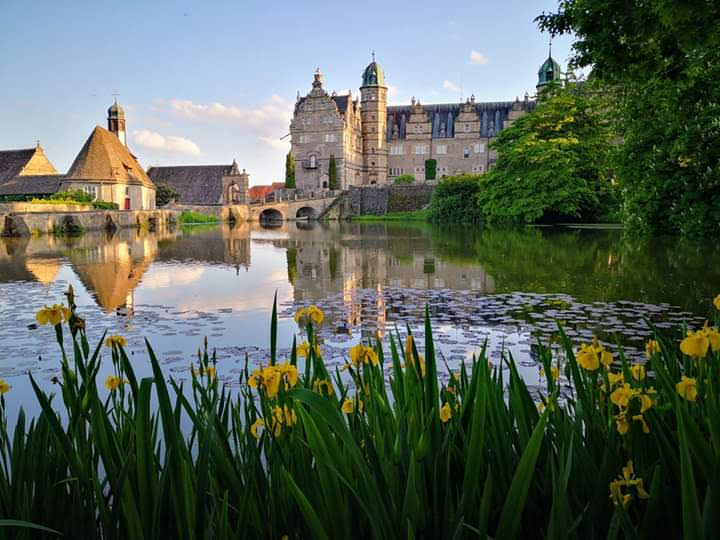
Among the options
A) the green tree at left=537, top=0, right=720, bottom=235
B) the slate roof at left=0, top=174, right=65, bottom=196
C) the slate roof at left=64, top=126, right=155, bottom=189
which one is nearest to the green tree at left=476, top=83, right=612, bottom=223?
the green tree at left=537, top=0, right=720, bottom=235

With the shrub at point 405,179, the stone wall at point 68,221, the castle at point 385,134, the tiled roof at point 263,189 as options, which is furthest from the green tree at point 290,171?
the stone wall at point 68,221

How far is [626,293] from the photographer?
9711 mm

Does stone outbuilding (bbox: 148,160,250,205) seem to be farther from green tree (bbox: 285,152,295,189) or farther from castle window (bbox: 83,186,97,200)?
castle window (bbox: 83,186,97,200)

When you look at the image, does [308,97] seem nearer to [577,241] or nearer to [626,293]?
[577,241]

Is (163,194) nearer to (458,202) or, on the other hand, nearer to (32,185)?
(32,185)

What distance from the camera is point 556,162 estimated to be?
33.9 meters

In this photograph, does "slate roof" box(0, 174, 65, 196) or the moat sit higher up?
"slate roof" box(0, 174, 65, 196)

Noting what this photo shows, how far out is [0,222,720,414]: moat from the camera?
21.7ft

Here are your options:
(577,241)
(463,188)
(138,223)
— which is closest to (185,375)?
(577,241)

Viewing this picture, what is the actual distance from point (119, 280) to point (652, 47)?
10.5m

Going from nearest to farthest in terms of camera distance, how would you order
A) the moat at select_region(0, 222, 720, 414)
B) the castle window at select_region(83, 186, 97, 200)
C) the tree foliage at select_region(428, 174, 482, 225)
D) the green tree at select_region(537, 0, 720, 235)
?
1. the moat at select_region(0, 222, 720, 414)
2. the green tree at select_region(537, 0, 720, 235)
3. the tree foliage at select_region(428, 174, 482, 225)
4. the castle window at select_region(83, 186, 97, 200)

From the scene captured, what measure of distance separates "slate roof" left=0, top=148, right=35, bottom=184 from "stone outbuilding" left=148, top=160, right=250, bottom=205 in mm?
18197

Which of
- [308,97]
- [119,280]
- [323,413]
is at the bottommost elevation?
[119,280]

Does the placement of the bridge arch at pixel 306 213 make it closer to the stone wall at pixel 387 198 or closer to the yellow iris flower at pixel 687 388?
the stone wall at pixel 387 198
